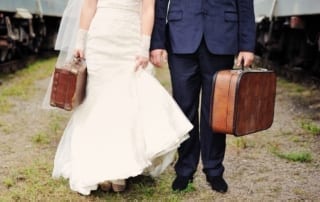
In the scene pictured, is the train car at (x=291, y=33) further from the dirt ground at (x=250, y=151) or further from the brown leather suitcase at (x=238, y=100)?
the brown leather suitcase at (x=238, y=100)

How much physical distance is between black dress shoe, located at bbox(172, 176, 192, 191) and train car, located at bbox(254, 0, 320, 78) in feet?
12.8

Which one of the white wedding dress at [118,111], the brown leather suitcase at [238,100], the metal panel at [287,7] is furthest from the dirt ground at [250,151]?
the metal panel at [287,7]

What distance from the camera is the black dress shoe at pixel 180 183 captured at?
3.81 m

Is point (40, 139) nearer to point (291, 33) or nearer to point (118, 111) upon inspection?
point (118, 111)

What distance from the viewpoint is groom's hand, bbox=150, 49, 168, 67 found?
358 centimetres

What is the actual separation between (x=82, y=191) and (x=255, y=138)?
2.51 m

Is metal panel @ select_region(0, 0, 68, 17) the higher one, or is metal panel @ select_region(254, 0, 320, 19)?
metal panel @ select_region(254, 0, 320, 19)

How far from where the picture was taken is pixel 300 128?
6.23 metres

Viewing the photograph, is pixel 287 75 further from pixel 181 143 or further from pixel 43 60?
pixel 181 143

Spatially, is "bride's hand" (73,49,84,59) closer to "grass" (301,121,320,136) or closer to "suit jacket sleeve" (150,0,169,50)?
"suit jacket sleeve" (150,0,169,50)

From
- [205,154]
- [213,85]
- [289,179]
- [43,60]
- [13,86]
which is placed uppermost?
[213,85]

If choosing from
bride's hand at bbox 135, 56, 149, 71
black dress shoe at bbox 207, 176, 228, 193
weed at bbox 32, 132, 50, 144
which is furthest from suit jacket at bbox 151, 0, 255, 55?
weed at bbox 32, 132, 50, 144

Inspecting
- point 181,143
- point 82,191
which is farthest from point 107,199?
point 181,143

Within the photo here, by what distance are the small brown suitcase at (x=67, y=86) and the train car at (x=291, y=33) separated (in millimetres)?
4186
